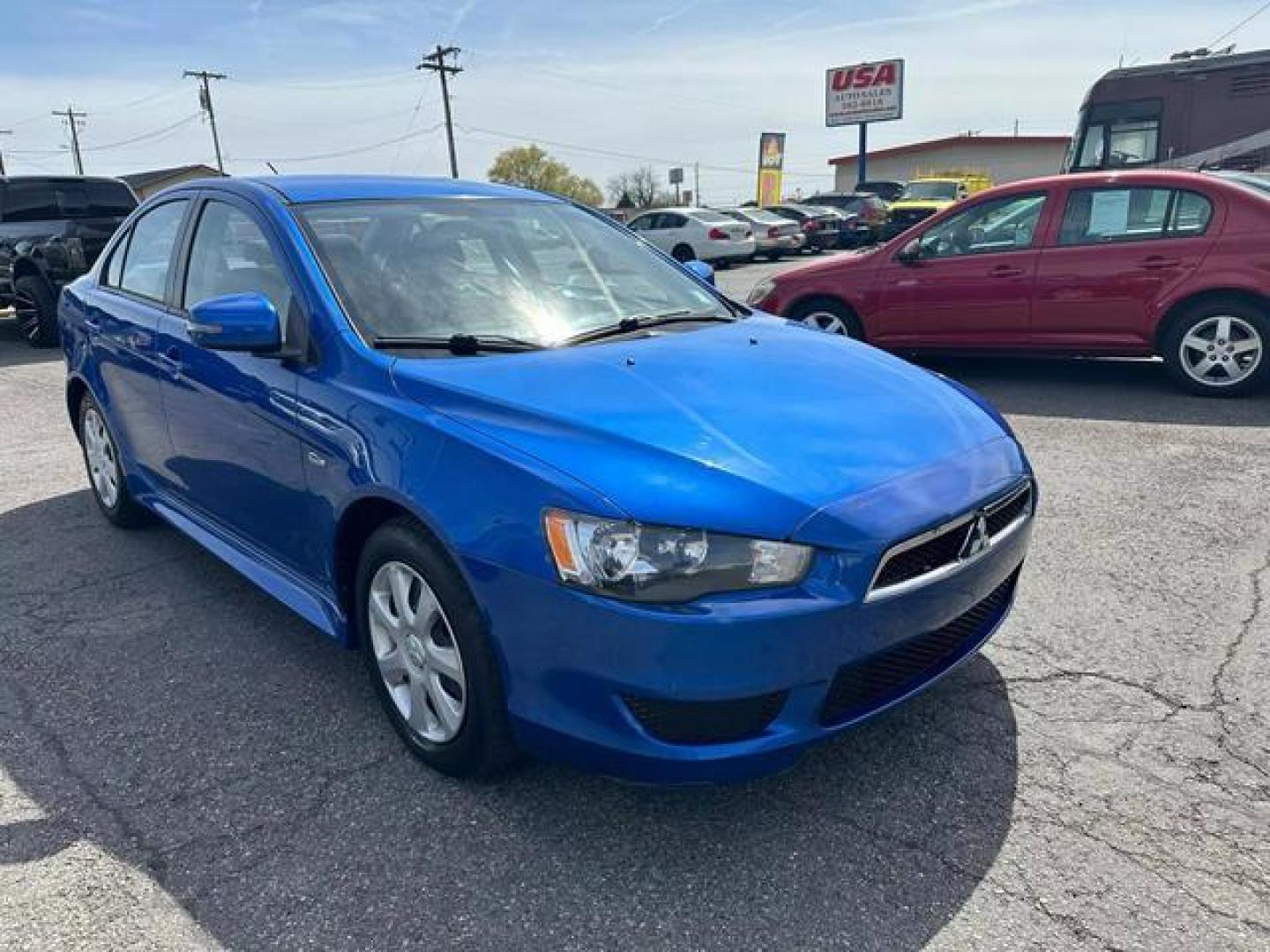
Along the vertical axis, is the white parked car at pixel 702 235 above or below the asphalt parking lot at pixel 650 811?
above

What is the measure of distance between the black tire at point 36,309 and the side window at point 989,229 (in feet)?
31.3

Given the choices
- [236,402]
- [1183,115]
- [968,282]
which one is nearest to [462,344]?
[236,402]

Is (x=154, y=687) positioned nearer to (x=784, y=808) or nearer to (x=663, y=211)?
(x=784, y=808)

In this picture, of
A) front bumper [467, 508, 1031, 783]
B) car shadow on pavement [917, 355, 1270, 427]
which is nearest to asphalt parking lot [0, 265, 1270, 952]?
front bumper [467, 508, 1031, 783]

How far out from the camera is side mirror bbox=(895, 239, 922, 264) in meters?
7.43

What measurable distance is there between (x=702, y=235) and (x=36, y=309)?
14.3 meters

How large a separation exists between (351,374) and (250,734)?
45.1 inches

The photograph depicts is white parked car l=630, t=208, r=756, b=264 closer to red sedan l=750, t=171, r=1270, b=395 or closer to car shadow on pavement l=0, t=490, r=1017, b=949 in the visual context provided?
red sedan l=750, t=171, r=1270, b=395

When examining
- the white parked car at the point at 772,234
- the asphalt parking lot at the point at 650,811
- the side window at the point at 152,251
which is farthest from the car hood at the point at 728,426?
the white parked car at the point at 772,234

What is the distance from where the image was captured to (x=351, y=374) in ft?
8.70

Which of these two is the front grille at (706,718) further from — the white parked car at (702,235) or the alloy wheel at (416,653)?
the white parked car at (702,235)

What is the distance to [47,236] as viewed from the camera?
10703mm

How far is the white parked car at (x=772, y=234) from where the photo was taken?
23078 millimetres

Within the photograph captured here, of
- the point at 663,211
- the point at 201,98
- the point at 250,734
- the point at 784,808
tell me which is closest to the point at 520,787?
the point at 784,808
